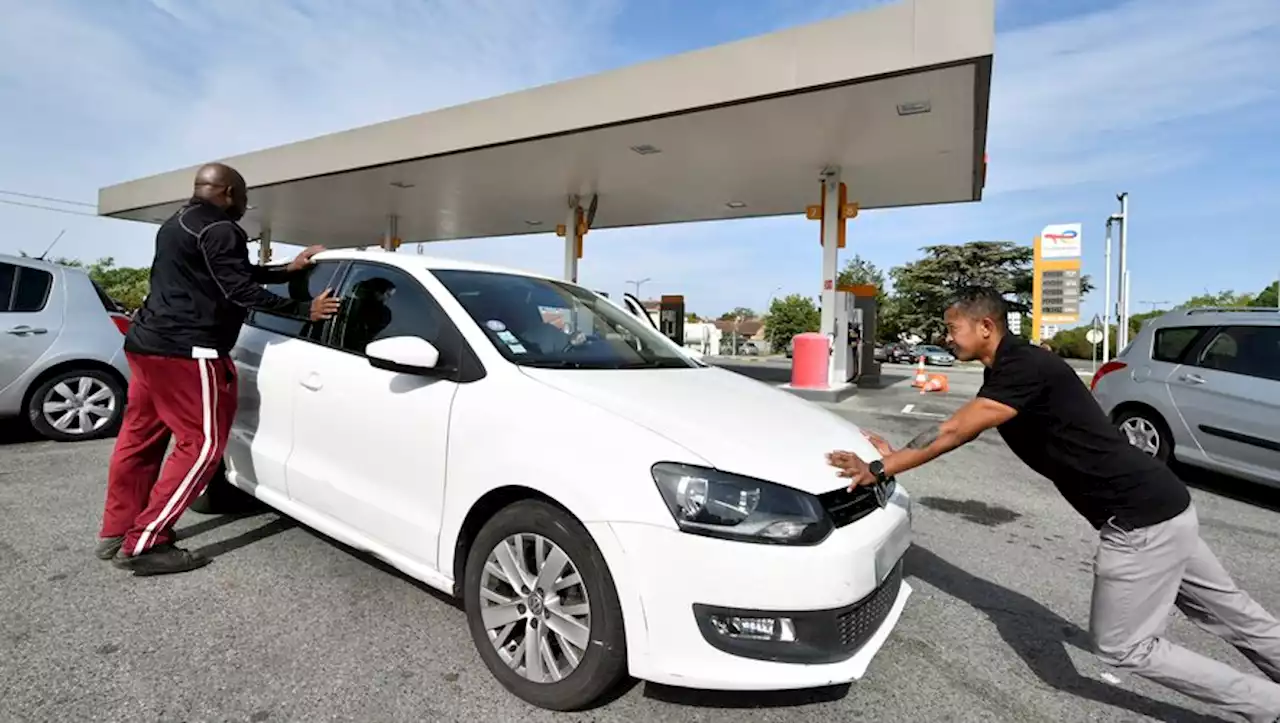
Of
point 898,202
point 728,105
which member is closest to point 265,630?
point 728,105

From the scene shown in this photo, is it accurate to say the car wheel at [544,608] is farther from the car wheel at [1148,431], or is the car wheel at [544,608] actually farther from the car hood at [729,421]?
the car wheel at [1148,431]

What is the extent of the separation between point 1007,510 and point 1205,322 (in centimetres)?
288

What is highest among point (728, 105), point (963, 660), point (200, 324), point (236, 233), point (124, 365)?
point (728, 105)

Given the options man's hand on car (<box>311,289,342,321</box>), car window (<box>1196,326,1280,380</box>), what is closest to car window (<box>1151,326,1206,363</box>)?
car window (<box>1196,326,1280,380</box>)

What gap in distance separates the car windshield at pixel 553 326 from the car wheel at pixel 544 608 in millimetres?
→ 667

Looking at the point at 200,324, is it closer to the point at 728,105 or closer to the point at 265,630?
the point at 265,630

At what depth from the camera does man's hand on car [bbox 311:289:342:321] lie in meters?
→ 3.19

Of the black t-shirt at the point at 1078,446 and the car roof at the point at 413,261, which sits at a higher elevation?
the car roof at the point at 413,261

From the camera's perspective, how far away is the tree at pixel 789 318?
67188 mm

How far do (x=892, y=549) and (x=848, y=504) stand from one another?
11.2 inches

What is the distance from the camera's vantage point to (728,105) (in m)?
8.92

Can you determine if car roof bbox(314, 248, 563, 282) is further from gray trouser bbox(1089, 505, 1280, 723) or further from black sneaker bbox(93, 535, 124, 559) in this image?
gray trouser bbox(1089, 505, 1280, 723)

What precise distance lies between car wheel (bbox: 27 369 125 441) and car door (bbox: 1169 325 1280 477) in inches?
371

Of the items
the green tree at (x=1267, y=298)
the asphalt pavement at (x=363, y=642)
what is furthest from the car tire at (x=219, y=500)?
the green tree at (x=1267, y=298)
